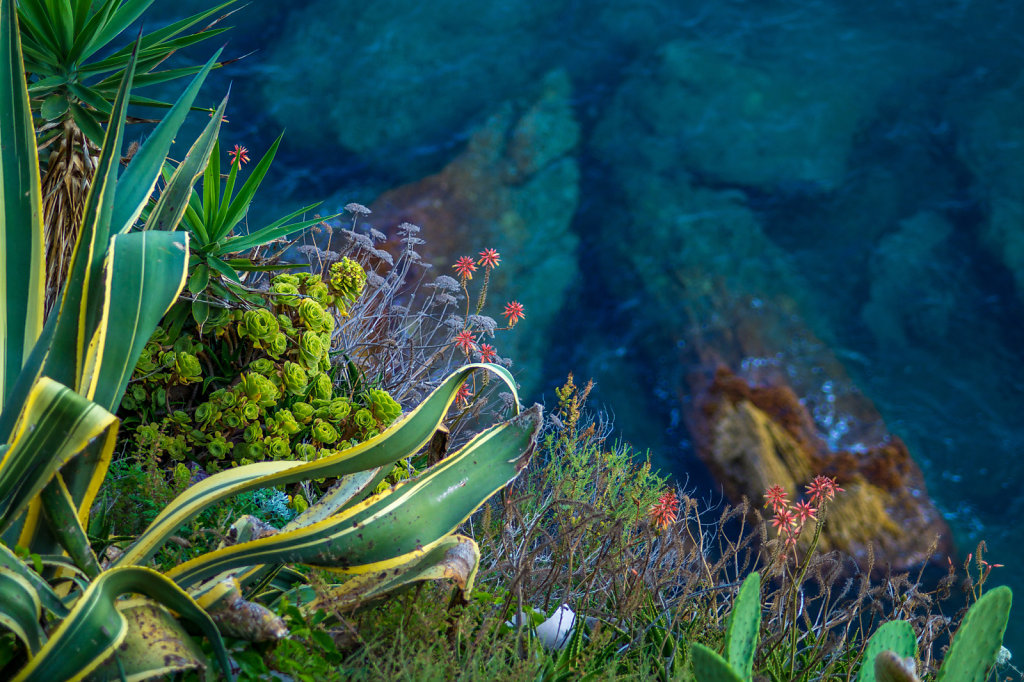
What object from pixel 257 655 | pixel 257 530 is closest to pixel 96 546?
pixel 257 530

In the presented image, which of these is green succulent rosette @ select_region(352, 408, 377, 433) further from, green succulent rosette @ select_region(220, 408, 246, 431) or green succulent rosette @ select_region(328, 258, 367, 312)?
green succulent rosette @ select_region(328, 258, 367, 312)

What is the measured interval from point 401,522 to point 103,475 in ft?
1.64

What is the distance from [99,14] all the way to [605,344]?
3642mm

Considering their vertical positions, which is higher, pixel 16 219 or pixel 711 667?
pixel 16 219

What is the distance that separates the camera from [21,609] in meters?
1.06

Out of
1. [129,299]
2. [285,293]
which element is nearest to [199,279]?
[285,293]

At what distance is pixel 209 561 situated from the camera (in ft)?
4.34

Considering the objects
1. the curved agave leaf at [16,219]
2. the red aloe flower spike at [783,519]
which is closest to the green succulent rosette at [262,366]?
the curved agave leaf at [16,219]

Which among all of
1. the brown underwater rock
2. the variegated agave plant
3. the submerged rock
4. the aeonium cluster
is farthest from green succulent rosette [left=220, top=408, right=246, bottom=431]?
the brown underwater rock

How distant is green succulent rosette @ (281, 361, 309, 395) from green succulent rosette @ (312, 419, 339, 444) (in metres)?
0.13

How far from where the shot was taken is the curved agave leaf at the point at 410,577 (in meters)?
1.32

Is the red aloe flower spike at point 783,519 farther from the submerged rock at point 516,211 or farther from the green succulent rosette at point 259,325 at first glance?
the submerged rock at point 516,211

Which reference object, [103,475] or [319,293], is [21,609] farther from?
[319,293]

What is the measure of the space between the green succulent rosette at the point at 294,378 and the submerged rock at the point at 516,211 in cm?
252
